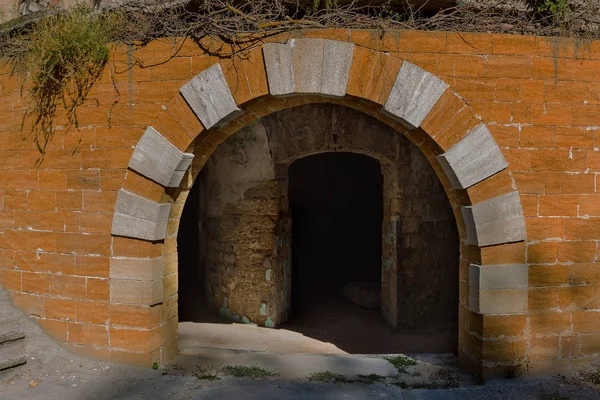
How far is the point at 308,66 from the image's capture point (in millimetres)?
3898

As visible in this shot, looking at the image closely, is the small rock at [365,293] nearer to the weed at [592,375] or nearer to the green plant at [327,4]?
the weed at [592,375]

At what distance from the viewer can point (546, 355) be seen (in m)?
3.97

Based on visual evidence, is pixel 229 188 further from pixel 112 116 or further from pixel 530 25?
pixel 530 25

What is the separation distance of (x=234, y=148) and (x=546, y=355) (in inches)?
199

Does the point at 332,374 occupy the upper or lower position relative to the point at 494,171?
lower

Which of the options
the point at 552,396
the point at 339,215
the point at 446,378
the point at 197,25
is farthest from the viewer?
the point at 339,215

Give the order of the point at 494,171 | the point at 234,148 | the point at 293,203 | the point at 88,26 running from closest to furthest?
the point at 494,171 → the point at 88,26 → the point at 234,148 → the point at 293,203

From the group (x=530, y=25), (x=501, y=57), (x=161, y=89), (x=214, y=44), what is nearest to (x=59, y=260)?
(x=161, y=89)

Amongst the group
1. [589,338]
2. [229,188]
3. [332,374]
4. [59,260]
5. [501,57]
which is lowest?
[332,374]

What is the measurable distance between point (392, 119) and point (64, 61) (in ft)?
9.57

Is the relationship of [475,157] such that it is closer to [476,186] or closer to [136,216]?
[476,186]

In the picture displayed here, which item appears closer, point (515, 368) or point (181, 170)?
point (515, 368)

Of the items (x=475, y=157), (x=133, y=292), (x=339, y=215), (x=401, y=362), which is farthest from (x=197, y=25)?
(x=339, y=215)

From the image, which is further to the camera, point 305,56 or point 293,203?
point 293,203
